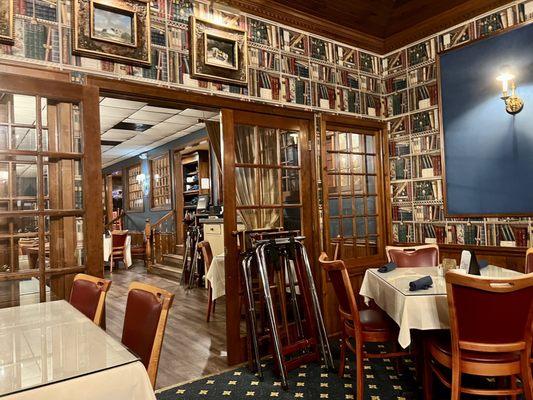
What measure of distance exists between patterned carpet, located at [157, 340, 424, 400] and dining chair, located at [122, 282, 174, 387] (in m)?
1.23

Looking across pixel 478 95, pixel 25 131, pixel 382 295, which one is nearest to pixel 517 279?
pixel 382 295

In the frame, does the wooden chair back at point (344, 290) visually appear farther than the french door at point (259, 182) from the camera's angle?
No

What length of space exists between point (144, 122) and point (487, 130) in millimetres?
5680

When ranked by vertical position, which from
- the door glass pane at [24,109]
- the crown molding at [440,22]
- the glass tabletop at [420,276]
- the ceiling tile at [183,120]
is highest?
the crown molding at [440,22]

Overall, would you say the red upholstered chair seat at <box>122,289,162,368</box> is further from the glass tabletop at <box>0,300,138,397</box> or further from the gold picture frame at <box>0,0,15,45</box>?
the gold picture frame at <box>0,0,15,45</box>

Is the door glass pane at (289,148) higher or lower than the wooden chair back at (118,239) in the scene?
higher

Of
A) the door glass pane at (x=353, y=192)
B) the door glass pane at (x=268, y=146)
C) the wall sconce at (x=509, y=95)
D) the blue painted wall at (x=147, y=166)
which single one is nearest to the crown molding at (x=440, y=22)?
the wall sconce at (x=509, y=95)

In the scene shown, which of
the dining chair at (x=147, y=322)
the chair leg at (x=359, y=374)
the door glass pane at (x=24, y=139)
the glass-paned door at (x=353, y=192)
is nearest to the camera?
the dining chair at (x=147, y=322)

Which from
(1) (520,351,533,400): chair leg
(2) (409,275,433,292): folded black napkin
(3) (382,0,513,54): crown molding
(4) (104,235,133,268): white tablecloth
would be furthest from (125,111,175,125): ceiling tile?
(1) (520,351,533,400): chair leg

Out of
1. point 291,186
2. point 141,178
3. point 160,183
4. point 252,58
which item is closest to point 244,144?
point 291,186

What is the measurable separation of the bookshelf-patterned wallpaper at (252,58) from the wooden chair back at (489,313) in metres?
2.43

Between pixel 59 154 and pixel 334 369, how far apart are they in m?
2.61

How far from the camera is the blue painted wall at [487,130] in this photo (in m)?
3.37

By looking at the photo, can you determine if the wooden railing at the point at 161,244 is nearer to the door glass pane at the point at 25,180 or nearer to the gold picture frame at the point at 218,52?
the gold picture frame at the point at 218,52
